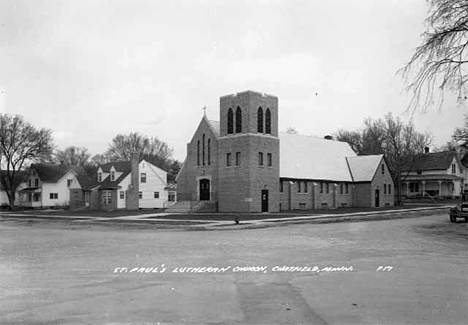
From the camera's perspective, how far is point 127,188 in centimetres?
6412

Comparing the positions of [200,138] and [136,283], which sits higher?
[200,138]

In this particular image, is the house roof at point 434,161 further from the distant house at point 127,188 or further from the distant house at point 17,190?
the distant house at point 17,190

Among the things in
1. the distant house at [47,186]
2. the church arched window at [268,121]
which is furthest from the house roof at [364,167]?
the distant house at [47,186]

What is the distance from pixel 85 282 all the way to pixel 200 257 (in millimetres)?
4779

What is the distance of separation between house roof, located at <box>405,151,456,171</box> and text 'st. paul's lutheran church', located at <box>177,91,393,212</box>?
90.8ft

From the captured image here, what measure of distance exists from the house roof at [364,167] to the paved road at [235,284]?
43230 millimetres

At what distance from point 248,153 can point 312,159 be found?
42.4 feet

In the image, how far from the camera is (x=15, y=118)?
227 ft

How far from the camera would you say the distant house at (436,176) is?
84938 millimetres

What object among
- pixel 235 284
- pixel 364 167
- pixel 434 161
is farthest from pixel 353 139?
pixel 235 284

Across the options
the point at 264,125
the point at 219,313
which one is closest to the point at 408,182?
the point at 264,125

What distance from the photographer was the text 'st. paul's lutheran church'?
48156 mm

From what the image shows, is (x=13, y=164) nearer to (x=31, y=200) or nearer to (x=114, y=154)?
(x=31, y=200)

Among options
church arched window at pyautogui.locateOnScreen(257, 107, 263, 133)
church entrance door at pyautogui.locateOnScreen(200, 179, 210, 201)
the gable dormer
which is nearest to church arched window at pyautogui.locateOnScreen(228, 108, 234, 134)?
church arched window at pyautogui.locateOnScreen(257, 107, 263, 133)
